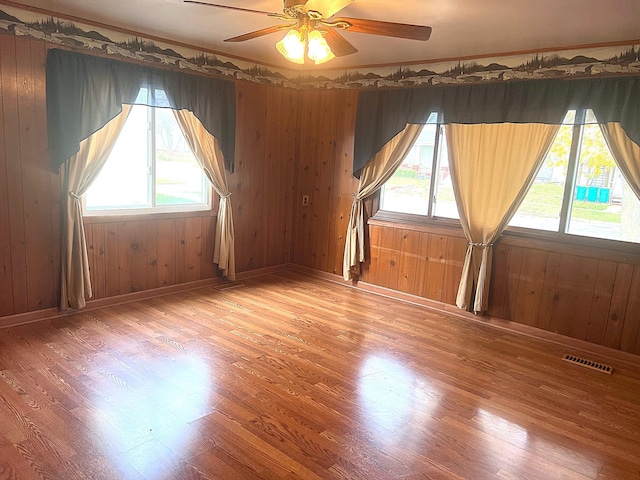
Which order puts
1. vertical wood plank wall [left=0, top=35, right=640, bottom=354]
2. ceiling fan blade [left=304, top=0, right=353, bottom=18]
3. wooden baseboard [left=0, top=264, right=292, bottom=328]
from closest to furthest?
1. ceiling fan blade [left=304, top=0, right=353, bottom=18]
2. vertical wood plank wall [left=0, top=35, right=640, bottom=354]
3. wooden baseboard [left=0, top=264, right=292, bottom=328]

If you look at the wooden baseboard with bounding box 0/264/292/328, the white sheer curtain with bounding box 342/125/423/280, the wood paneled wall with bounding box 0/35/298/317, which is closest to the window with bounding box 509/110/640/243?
the white sheer curtain with bounding box 342/125/423/280

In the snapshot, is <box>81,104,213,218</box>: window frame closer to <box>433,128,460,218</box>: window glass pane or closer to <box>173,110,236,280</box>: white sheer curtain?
<box>173,110,236,280</box>: white sheer curtain

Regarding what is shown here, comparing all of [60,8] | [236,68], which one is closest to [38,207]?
[60,8]

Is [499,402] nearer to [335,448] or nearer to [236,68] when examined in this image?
[335,448]

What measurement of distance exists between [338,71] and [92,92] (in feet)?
8.39

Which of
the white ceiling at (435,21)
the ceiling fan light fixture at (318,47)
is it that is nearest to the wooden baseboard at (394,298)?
the white ceiling at (435,21)

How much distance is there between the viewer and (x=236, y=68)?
4906mm

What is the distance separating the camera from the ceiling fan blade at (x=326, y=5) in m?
2.41

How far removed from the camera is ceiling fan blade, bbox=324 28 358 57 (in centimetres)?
288

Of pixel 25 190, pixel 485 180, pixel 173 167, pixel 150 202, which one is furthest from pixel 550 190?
pixel 25 190

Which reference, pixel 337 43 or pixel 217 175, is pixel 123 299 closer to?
pixel 217 175

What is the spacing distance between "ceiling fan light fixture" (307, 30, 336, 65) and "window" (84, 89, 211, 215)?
1999 millimetres

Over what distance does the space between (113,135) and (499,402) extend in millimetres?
3658

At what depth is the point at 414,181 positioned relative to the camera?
484 centimetres
